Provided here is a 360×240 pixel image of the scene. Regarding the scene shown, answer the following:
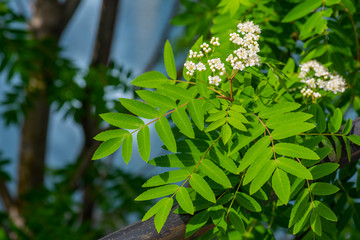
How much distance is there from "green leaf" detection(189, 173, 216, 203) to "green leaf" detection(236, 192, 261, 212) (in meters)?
0.06

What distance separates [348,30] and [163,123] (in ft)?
1.85

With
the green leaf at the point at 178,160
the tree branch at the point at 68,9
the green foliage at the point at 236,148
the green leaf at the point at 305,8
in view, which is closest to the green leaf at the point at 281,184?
the green foliage at the point at 236,148

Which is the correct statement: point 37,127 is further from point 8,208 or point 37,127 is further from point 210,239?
point 210,239

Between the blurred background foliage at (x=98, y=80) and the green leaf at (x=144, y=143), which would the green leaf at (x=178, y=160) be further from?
the blurred background foliage at (x=98, y=80)

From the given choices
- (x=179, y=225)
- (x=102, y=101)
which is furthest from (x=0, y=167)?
(x=179, y=225)

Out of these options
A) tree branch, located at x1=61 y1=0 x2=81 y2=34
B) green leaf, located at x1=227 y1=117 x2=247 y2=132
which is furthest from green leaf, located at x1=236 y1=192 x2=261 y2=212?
tree branch, located at x1=61 y1=0 x2=81 y2=34

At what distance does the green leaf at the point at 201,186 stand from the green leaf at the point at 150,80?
13 centimetres

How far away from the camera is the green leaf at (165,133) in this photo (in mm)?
466

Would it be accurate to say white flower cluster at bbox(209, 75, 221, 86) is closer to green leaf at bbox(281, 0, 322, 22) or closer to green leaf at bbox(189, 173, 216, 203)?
green leaf at bbox(189, 173, 216, 203)

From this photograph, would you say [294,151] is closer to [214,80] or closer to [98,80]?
[214,80]

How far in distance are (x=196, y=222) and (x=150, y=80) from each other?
202 millimetres

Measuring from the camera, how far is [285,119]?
489 mm

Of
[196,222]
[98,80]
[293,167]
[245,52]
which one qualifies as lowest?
[98,80]

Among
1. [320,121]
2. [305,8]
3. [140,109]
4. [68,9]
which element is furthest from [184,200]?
[68,9]
